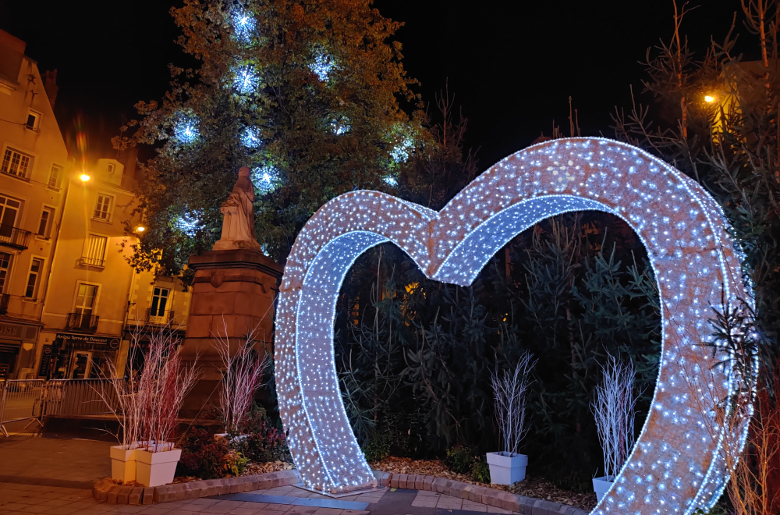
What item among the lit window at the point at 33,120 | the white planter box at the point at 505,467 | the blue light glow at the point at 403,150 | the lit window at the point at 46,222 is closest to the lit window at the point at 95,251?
the lit window at the point at 46,222

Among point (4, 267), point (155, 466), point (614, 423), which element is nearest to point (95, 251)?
point (4, 267)

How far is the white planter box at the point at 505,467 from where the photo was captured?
6.55 metres

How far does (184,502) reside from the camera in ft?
18.9

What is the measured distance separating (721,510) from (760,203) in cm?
251

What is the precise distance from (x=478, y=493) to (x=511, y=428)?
1.13 meters

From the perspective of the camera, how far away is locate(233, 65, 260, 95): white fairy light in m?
14.3

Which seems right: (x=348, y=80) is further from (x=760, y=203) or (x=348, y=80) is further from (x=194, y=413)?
(x=760, y=203)

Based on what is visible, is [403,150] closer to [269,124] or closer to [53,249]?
[269,124]

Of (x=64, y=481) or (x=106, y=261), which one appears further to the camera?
(x=106, y=261)

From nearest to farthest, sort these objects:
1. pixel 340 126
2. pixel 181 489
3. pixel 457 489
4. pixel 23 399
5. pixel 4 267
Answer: pixel 181 489, pixel 457 489, pixel 23 399, pixel 340 126, pixel 4 267

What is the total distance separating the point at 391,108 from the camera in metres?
16.1

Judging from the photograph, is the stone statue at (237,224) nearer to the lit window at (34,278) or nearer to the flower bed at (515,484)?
the flower bed at (515,484)

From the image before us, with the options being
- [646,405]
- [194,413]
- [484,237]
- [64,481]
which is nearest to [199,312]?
[194,413]

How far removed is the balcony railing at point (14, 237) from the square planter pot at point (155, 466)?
22.8 m
